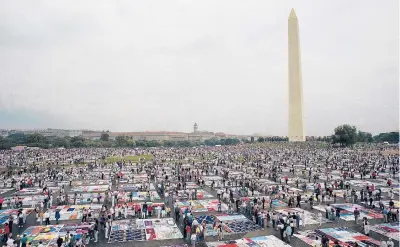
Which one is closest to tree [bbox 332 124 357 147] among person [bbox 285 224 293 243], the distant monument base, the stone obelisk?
the distant monument base

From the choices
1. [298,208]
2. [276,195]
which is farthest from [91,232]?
[276,195]

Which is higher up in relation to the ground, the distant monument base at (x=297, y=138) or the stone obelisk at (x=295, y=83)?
the stone obelisk at (x=295, y=83)

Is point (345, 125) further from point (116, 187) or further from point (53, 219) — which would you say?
point (53, 219)

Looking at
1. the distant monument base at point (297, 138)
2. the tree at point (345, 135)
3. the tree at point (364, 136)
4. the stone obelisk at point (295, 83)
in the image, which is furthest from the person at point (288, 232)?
the tree at point (364, 136)

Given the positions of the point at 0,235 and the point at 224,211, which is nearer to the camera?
the point at 0,235

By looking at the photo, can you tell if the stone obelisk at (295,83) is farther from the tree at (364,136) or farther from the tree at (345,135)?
the tree at (364,136)

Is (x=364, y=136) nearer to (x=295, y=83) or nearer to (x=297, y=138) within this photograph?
(x=297, y=138)

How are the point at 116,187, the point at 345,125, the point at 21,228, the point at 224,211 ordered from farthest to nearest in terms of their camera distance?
the point at 345,125
the point at 116,187
the point at 224,211
the point at 21,228

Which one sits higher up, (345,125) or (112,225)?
(345,125)
